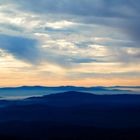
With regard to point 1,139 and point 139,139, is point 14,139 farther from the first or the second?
point 139,139

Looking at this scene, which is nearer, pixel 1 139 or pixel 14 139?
pixel 1 139

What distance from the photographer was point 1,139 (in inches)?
6934

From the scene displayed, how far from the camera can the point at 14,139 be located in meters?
194

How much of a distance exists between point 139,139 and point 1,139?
7165 cm

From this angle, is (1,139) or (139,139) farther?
(139,139)

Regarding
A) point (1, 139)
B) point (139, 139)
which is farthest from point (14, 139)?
point (139, 139)

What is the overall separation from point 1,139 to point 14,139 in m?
18.5

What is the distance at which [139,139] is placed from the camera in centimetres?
19700

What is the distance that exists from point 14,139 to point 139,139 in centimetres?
6506
